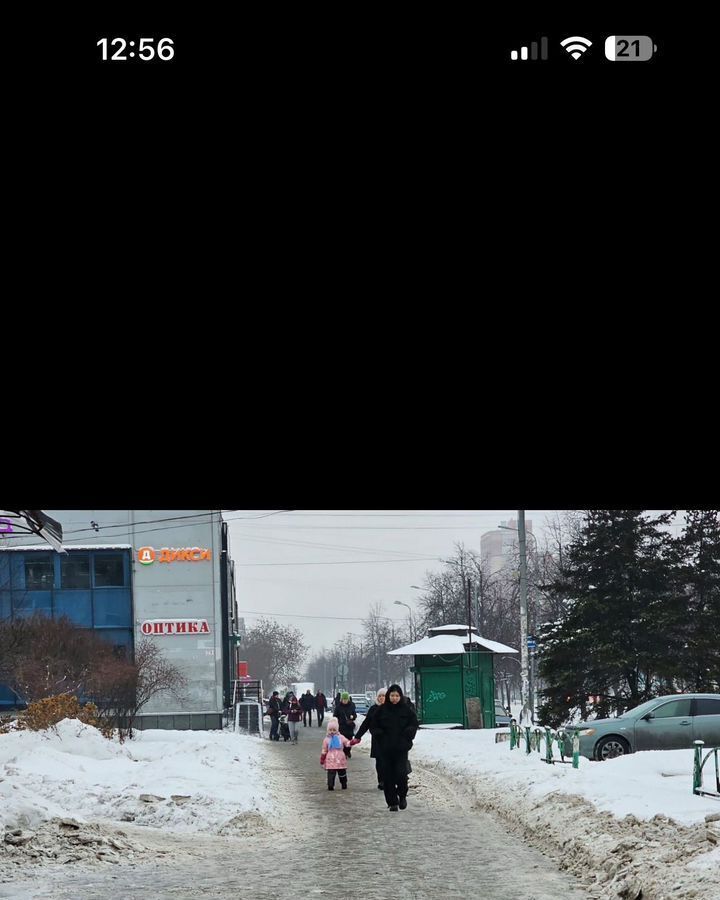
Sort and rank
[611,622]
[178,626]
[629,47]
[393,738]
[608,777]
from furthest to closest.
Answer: [178,626] → [611,622] → [608,777] → [393,738] → [629,47]

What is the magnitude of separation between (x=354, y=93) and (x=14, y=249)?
831mm

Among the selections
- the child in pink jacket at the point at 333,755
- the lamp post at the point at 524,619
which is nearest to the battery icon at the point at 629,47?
the child in pink jacket at the point at 333,755

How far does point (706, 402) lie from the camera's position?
3.17 m

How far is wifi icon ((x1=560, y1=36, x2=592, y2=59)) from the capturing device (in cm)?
215

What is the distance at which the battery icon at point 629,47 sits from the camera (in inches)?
84.7

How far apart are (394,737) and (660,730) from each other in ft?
34.7

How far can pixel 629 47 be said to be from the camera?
2.16 m

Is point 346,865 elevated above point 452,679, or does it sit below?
below

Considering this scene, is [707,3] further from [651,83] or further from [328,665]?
[328,665]

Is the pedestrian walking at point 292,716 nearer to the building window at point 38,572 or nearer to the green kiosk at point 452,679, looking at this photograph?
the green kiosk at point 452,679

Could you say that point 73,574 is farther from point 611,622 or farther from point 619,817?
point 619,817

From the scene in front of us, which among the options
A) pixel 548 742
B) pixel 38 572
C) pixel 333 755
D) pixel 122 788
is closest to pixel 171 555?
pixel 38 572

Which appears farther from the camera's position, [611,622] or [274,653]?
[274,653]

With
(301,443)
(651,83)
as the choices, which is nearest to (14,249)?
(301,443)
